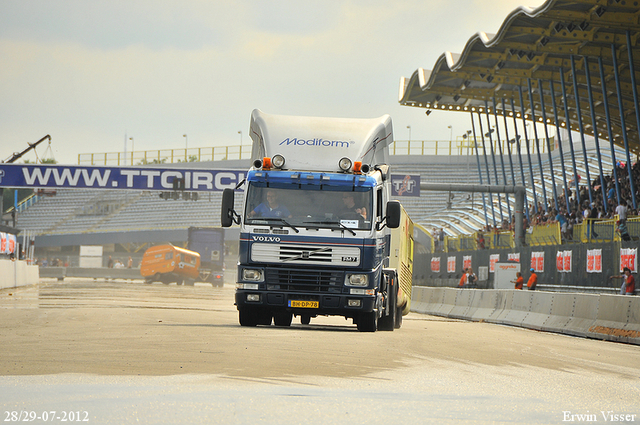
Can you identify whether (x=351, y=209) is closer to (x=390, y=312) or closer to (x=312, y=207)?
(x=312, y=207)

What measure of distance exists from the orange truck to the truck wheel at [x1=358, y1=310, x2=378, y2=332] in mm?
45208

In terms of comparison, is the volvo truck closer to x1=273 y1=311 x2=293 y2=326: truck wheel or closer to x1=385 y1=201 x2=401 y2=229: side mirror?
x1=385 y1=201 x2=401 y2=229: side mirror

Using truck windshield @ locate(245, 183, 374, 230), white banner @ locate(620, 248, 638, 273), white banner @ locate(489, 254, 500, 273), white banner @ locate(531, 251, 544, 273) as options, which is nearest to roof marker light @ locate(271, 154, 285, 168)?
truck windshield @ locate(245, 183, 374, 230)

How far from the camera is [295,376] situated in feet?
28.2

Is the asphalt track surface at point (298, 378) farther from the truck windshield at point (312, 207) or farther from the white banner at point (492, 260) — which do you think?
the white banner at point (492, 260)

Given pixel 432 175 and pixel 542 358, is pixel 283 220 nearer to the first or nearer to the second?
pixel 542 358

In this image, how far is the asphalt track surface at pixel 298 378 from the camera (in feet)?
21.1

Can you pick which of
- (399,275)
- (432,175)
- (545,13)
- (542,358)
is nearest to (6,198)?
(432,175)

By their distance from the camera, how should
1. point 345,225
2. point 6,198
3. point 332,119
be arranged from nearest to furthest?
point 345,225 < point 332,119 < point 6,198

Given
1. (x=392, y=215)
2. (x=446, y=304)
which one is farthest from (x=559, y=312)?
(x=446, y=304)

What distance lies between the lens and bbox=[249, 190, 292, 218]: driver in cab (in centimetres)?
1439

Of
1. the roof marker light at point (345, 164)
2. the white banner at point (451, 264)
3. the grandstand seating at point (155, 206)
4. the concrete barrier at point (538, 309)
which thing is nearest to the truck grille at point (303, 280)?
the roof marker light at point (345, 164)

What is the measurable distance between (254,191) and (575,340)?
700 cm

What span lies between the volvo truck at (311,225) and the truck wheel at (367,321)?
3.1 inches
